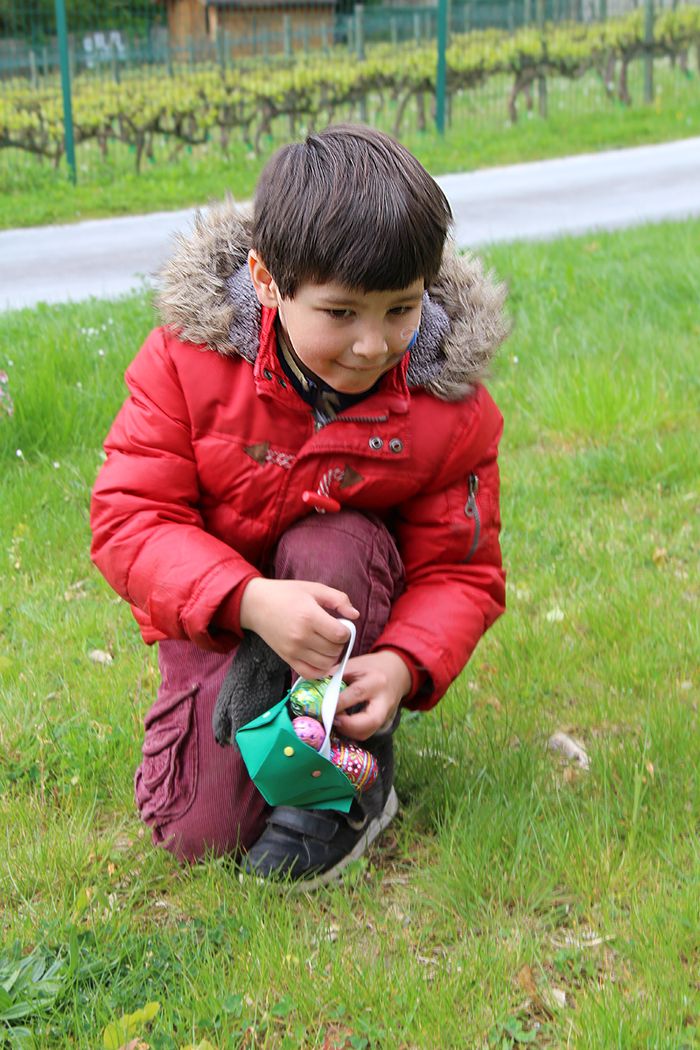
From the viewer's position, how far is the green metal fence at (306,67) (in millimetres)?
13312

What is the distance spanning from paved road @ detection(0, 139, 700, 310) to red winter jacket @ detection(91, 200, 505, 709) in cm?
445

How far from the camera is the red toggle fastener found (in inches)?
88.4

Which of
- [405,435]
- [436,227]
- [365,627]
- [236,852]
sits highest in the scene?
[436,227]

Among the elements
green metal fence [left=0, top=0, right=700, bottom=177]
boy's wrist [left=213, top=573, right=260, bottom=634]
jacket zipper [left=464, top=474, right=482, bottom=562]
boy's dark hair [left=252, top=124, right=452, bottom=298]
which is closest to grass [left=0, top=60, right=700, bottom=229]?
green metal fence [left=0, top=0, right=700, bottom=177]

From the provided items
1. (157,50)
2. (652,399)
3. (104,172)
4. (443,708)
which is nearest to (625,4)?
(157,50)

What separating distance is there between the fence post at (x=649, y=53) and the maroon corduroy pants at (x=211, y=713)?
16.8 metres

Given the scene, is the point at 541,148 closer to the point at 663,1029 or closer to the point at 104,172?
the point at 104,172

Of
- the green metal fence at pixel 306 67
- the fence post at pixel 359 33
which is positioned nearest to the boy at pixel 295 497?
the green metal fence at pixel 306 67

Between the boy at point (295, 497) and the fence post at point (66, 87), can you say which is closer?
the boy at point (295, 497)

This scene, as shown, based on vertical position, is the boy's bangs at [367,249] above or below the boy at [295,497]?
above

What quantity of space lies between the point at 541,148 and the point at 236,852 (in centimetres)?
1315

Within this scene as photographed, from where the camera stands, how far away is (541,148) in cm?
1434

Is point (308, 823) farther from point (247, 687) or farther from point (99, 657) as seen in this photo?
point (99, 657)

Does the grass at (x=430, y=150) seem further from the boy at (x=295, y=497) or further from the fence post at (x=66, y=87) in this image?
the boy at (x=295, y=497)
